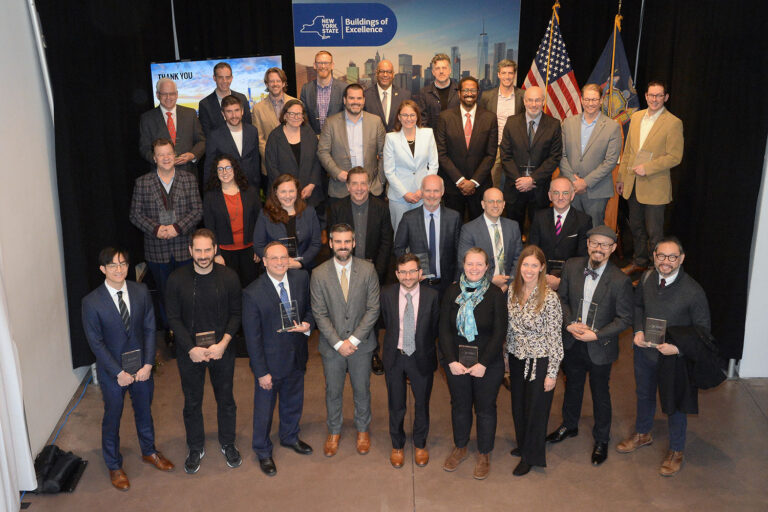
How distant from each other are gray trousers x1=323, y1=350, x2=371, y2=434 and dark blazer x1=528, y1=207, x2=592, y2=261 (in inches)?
66.8

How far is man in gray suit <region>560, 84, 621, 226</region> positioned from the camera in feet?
20.8

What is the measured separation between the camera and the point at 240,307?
485 cm

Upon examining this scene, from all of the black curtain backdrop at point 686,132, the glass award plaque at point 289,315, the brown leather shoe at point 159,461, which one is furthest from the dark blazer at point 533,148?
the brown leather shoe at point 159,461

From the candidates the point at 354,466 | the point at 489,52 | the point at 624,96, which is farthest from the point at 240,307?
the point at 489,52

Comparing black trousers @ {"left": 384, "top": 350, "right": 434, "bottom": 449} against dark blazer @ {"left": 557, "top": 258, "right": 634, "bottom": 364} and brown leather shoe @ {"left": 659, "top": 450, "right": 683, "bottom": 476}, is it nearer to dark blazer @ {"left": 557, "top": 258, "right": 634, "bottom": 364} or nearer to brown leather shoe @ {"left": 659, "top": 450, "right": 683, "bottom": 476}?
dark blazer @ {"left": 557, "top": 258, "right": 634, "bottom": 364}

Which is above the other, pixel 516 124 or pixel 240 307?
pixel 516 124

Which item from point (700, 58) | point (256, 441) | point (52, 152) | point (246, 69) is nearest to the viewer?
point (256, 441)

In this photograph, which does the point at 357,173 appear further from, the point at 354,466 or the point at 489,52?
the point at 489,52

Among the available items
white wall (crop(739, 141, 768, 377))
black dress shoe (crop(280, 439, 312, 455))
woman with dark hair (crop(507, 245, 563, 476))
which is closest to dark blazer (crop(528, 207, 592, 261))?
woman with dark hair (crop(507, 245, 563, 476))

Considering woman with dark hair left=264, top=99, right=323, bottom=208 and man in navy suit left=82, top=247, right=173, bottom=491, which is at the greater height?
woman with dark hair left=264, top=99, right=323, bottom=208

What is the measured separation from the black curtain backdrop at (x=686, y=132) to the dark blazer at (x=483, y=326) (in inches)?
102

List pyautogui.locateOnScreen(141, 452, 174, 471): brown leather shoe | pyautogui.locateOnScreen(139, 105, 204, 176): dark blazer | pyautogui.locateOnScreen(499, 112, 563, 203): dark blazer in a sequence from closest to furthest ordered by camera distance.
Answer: pyautogui.locateOnScreen(141, 452, 174, 471): brown leather shoe, pyautogui.locateOnScreen(499, 112, 563, 203): dark blazer, pyautogui.locateOnScreen(139, 105, 204, 176): dark blazer

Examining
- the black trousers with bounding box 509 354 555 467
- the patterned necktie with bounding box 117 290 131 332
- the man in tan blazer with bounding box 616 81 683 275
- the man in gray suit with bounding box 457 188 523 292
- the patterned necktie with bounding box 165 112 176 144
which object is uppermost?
the patterned necktie with bounding box 165 112 176 144

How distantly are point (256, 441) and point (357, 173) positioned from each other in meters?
2.22
